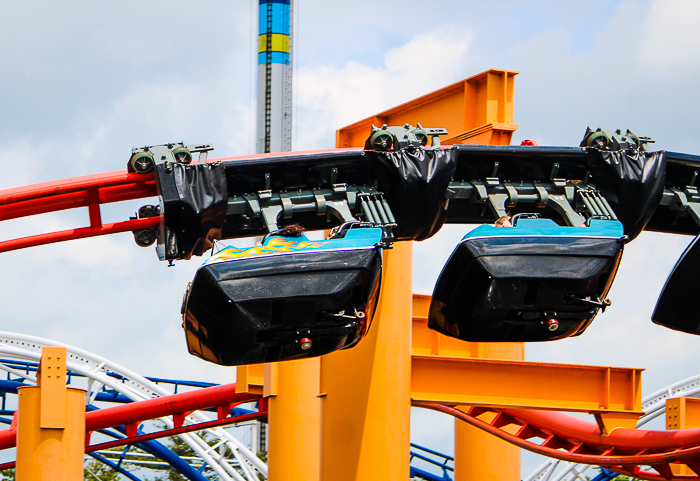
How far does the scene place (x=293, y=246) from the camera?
529cm

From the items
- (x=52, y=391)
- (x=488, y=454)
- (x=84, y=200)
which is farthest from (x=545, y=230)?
(x=488, y=454)

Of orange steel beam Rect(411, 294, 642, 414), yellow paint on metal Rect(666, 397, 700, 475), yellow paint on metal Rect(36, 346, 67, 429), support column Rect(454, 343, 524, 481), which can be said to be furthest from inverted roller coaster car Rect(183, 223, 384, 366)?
support column Rect(454, 343, 524, 481)

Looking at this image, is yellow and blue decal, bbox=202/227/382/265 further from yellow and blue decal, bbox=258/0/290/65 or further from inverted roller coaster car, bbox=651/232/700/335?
yellow and blue decal, bbox=258/0/290/65

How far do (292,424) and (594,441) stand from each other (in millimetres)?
3452

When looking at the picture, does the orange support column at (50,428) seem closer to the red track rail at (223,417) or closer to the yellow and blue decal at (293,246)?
the red track rail at (223,417)

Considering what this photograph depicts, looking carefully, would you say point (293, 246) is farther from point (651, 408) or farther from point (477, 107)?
point (651, 408)

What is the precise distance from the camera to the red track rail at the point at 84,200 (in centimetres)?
580

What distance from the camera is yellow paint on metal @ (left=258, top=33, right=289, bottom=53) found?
120 feet

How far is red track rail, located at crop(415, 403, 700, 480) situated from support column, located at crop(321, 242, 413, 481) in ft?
2.83

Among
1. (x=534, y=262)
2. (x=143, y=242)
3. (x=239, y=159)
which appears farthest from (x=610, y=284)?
(x=143, y=242)

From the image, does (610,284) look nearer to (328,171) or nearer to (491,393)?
(328,171)

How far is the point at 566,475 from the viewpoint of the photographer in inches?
849

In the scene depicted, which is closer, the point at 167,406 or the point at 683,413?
the point at 683,413

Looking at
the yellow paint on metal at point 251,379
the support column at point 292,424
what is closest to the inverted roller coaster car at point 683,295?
the support column at point 292,424
